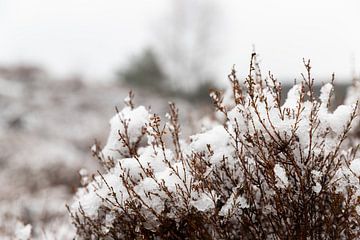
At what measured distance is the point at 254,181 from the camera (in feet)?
8.13

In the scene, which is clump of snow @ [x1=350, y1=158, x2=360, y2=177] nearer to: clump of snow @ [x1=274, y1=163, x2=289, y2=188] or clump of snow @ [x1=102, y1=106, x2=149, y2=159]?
clump of snow @ [x1=274, y1=163, x2=289, y2=188]

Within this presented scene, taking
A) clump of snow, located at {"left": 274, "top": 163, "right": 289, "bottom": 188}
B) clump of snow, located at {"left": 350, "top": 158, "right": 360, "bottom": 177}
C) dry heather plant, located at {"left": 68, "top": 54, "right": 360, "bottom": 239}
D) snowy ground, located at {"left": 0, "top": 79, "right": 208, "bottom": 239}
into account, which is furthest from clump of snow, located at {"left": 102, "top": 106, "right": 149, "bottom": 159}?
snowy ground, located at {"left": 0, "top": 79, "right": 208, "bottom": 239}

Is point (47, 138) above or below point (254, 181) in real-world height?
above

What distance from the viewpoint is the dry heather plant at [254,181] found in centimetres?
243

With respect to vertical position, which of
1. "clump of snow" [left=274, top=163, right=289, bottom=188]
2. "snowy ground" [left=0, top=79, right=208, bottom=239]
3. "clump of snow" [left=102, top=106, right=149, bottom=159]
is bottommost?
"clump of snow" [left=274, top=163, right=289, bottom=188]

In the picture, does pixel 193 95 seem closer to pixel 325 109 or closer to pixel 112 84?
pixel 112 84

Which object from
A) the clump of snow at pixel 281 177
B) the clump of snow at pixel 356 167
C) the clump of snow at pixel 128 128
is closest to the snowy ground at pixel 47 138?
the clump of snow at pixel 128 128

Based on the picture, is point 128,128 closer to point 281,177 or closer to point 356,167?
point 281,177

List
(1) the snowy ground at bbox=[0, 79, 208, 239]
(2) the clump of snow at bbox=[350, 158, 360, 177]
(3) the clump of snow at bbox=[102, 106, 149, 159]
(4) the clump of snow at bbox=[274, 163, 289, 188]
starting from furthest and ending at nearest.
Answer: (1) the snowy ground at bbox=[0, 79, 208, 239]
(3) the clump of snow at bbox=[102, 106, 149, 159]
(2) the clump of snow at bbox=[350, 158, 360, 177]
(4) the clump of snow at bbox=[274, 163, 289, 188]

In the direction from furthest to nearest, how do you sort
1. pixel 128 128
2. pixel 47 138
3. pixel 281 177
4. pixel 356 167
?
pixel 47 138 → pixel 128 128 → pixel 356 167 → pixel 281 177

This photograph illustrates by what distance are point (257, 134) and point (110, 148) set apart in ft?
3.65

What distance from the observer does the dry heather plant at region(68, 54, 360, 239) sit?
2428 millimetres

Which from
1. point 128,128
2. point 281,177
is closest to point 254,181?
point 281,177

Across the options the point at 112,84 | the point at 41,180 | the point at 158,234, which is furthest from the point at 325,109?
the point at 112,84
